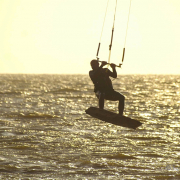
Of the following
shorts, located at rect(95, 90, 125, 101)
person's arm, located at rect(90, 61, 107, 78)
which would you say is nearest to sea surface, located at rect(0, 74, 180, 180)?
shorts, located at rect(95, 90, 125, 101)

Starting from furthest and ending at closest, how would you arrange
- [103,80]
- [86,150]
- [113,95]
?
[86,150] < [113,95] < [103,80]

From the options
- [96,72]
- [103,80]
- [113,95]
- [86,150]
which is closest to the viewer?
[96,72]

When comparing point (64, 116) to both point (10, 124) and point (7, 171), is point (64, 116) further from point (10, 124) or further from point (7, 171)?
point (7, 171)

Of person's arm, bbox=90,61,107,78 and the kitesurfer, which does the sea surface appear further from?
person's arm, bbox=90,61,107,78

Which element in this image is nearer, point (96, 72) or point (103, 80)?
point (96, 72)

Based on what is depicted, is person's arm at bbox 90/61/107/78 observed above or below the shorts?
above

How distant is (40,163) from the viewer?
20.2 m

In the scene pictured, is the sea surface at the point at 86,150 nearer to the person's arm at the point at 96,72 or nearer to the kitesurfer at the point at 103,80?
the kitesurfer at the point at 103,80

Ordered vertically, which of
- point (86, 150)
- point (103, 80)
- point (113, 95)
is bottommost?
point (86, 150)

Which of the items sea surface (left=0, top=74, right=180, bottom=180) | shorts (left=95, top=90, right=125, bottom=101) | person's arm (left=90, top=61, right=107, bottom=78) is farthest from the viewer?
sea surface (left=0, top=74, right=180, bottom=180)

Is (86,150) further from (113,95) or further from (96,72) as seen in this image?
(96,72)

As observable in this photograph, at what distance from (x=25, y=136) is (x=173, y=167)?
35.3 ft

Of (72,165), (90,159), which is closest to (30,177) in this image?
(72,165)

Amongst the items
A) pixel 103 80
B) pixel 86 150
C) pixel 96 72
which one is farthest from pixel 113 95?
pixel 86 150
